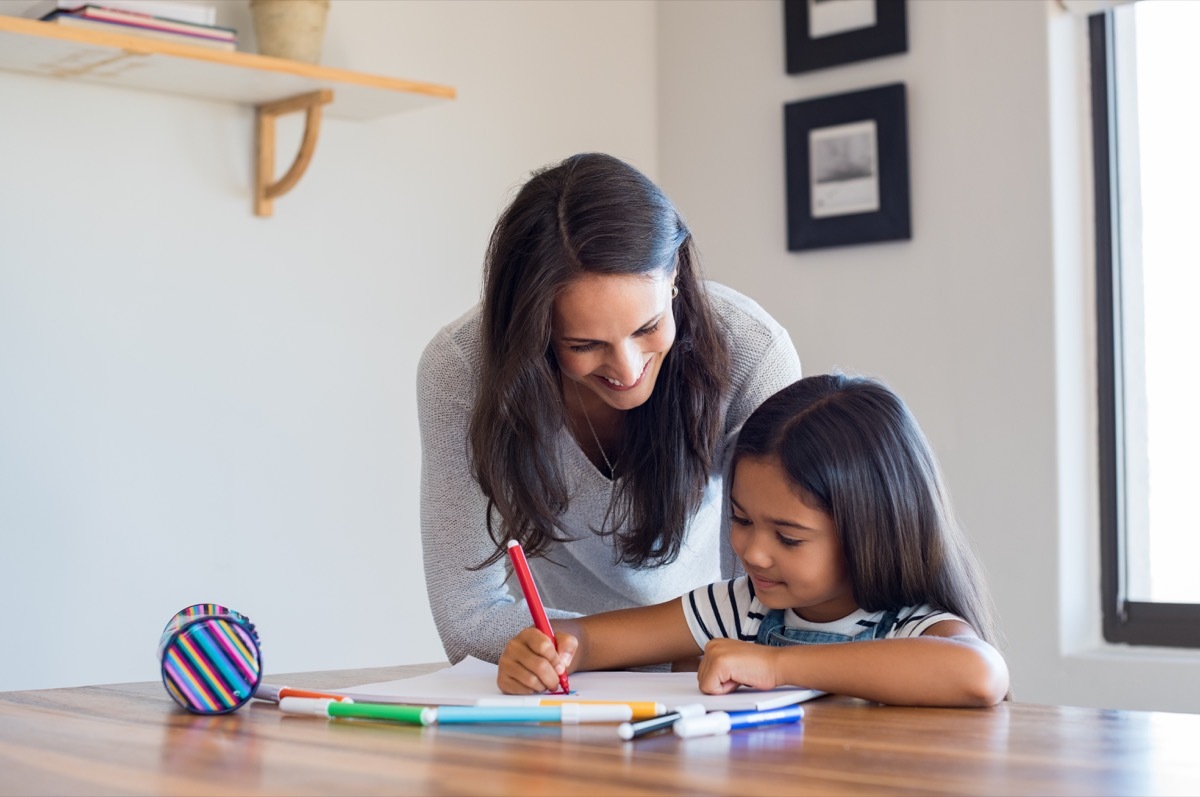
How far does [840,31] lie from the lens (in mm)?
2695

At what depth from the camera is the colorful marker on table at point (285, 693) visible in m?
1.06

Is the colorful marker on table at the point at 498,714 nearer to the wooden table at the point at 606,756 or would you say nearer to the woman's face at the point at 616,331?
the wooden table at the point at 606,756

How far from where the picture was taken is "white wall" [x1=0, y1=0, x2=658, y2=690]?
2129 millimetres

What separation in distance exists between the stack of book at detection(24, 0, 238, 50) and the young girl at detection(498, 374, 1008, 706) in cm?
122

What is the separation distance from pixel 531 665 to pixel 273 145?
151 centimetres

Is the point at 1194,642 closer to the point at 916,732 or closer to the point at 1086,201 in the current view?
the point at 1086,201

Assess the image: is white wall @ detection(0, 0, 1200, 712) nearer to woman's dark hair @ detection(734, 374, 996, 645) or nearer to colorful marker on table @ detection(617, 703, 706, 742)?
woman's dark hair @ detection(734, 374, 996, 645)

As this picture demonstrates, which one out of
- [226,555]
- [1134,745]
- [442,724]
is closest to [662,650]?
[442,724]

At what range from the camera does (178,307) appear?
2.28 metres

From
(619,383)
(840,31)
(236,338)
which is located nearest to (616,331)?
(619,383)

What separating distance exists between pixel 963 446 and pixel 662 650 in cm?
133

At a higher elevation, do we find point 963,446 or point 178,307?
point 178,307

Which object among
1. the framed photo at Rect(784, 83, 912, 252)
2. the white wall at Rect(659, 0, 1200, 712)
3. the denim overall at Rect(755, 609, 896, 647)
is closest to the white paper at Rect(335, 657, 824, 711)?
the denim overall at Rect(755, 609, 896, 647)

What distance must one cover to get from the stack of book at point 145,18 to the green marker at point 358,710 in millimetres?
1308
